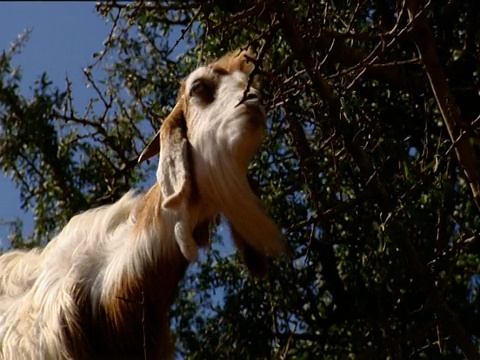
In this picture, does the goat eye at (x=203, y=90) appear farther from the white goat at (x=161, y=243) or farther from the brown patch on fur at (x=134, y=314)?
the brown patch on fur at (x=134, y=314)

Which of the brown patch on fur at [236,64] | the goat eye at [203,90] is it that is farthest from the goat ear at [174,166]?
the brown patch on fur at [236,64]

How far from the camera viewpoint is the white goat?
4172 millimetres

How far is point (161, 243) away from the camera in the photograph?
434 centimetres

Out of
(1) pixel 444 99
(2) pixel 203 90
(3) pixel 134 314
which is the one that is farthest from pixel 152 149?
(1) pixel 444 99

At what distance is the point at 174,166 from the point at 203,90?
0.32 m

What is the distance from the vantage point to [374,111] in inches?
234

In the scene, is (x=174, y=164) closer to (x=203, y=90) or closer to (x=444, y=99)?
(x=203, y=90)

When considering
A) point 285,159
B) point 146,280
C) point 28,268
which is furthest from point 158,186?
point 285,159

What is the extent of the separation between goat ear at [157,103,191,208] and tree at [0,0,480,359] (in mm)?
413

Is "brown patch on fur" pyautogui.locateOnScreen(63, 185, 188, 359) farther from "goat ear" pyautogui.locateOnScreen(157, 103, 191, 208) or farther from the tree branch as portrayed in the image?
the tree branch

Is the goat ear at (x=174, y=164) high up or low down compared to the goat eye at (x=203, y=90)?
down

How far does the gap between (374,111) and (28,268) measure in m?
1.95

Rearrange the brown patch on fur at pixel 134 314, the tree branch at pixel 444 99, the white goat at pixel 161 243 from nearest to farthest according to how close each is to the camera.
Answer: the white goat at pixel 161 243 → the brown patch on fur at pixel 134 314 → the tree branch at pixel 444 99

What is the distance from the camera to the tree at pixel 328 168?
4867mm
